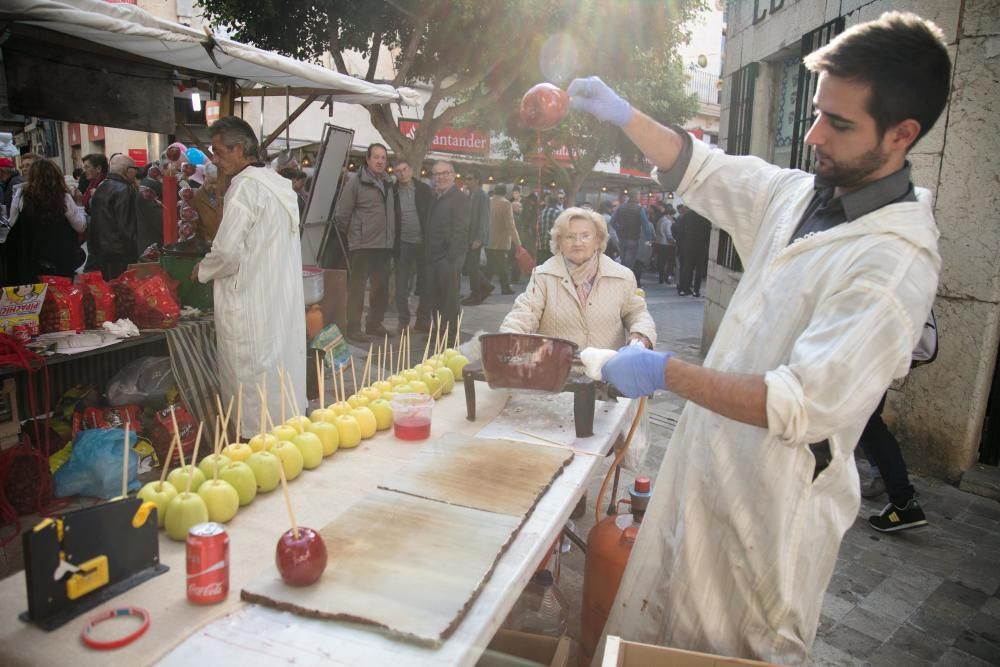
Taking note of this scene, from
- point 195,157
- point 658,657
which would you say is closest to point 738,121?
point 195,157

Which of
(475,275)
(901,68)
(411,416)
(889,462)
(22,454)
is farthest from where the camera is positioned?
(475,275)

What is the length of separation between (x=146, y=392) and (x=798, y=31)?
6.47m

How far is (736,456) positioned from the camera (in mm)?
1824

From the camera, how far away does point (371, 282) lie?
7.95 m

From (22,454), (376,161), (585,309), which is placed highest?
(376,161)

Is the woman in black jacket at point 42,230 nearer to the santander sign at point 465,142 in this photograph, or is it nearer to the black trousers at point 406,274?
the black trousers at point 406,274

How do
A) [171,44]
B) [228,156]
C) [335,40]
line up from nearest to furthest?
1. [228,156]
2. [171,44]
3. [335,40]

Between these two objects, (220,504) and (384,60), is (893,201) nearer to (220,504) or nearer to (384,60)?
Result: (220,504)

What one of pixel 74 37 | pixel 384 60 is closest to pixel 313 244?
pixel 74 37

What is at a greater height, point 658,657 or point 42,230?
point 42,230

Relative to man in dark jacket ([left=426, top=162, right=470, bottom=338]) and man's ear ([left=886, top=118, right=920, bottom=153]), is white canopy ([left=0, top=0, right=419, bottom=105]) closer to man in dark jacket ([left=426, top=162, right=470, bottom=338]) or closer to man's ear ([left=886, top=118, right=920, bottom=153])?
man in dark jacket ([left=426, top=162, right=470, bottom=338])

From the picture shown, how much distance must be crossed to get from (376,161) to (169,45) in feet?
10.9

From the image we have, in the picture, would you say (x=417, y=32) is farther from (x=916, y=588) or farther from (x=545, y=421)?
(x=916, y=588)

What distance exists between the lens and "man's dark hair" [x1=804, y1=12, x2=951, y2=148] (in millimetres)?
1511
